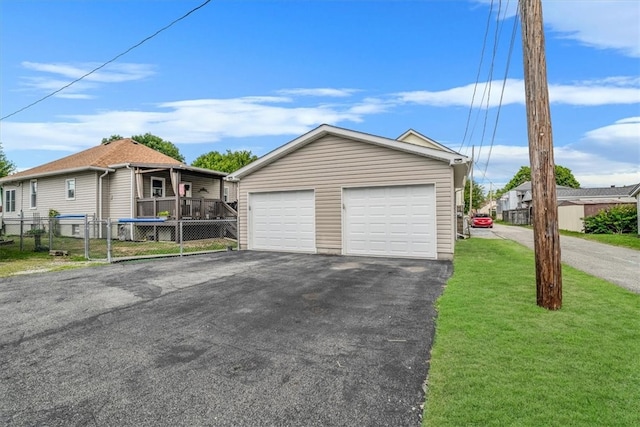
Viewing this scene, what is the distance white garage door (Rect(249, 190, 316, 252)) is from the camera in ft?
37.7

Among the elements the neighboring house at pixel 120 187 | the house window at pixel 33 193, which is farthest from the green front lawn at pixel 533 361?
the house window at pixel 33 193

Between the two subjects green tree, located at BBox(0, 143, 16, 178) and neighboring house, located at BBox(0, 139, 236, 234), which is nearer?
neighboring house, located at BBox(0, 139, 236, 234)

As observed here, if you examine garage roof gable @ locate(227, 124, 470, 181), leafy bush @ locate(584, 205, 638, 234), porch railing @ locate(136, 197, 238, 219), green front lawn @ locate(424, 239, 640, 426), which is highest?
garage roof gable @ locate(227, 124, 470, 181)

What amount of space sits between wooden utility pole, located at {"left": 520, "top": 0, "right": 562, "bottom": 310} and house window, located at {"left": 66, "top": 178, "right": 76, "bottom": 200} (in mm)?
20764

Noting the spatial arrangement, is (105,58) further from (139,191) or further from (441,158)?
(441,158)

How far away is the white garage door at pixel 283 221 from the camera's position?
11.5 meters

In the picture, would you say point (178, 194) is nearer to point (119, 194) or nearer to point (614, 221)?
point (119, 194)

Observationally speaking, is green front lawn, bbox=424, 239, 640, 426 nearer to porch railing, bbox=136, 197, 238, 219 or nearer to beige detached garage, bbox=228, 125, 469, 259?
beige detached garage, bbox=228, 125, 469, 259

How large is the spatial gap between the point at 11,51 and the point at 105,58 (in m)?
6.47

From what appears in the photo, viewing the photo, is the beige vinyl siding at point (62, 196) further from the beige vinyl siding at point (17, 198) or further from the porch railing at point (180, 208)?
the porch railing at point (180, 208)

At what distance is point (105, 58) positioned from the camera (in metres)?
11.0

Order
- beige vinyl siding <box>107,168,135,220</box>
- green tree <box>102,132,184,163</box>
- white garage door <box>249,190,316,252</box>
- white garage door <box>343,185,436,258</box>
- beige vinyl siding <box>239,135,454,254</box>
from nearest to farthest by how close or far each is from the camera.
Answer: beige vinyl siding <box>239,135,454,254</box> → white garage door <box>343,185,436,258</box> → white garage door <box>249,190,316,252</box> → beige vinyl siding <box>107,168,135,220</box> → green tree <box>102,132,184,163</box>

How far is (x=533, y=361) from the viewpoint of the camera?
2.99 m

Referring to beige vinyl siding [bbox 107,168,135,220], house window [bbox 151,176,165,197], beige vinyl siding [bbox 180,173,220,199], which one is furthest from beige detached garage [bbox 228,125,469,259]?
beige vinyl siding [bbox 107,168,135,220]
